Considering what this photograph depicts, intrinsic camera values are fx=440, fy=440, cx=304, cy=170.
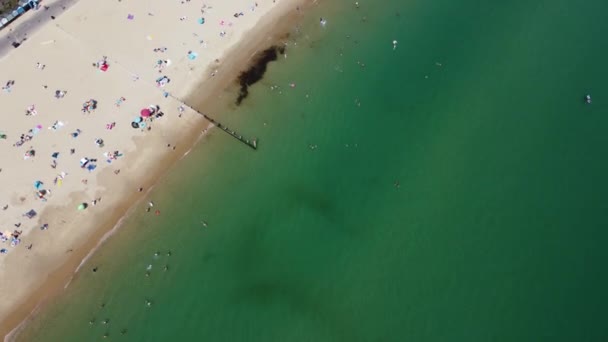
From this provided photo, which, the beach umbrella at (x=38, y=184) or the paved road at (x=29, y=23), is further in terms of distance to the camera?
the paved road at (x=29, y=23)

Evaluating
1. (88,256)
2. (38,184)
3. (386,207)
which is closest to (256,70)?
(386,207)

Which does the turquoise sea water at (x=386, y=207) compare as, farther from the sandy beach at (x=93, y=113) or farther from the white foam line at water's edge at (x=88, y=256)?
the sandy beach at (x=93, y=113)

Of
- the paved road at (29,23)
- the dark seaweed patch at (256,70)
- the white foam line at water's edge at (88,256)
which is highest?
the dark seaweed patch at (256,70)

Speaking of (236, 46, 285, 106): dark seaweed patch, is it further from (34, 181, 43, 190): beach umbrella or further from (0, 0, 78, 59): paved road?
(0, 0, 78, 59): paved road

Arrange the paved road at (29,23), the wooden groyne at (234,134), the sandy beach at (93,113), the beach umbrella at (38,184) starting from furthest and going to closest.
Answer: the paved road at (29,23)
the wooden groyne at (234,134)
the beach umbrella at (38,184)
the sandy beach at (93,113)

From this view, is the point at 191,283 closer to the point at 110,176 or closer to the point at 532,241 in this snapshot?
the point at 110,176

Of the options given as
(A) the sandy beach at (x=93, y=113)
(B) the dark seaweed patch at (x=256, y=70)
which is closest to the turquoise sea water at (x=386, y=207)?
(B) the dark seaweed patch at (x=256, y=70)
